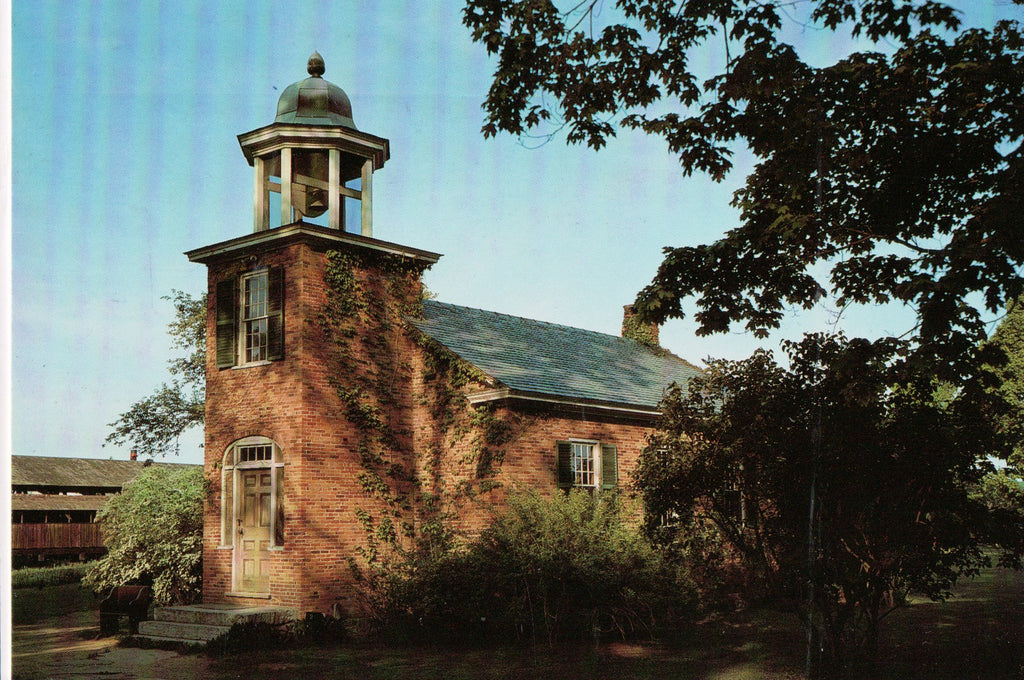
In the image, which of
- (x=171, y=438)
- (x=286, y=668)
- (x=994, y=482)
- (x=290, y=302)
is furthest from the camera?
(x=171, y=438)

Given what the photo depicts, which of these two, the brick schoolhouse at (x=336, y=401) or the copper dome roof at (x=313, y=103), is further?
the copper dome roof at (x=313, y=103)

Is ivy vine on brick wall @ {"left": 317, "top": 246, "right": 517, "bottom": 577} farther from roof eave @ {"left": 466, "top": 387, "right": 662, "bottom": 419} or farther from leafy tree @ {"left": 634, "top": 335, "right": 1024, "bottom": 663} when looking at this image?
leafy tree @ {"left": 634, "top": 335, "right": 1024, "bottom": 663}

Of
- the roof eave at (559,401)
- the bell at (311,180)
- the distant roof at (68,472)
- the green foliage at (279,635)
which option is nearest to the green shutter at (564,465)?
the roof eave at (559,401)

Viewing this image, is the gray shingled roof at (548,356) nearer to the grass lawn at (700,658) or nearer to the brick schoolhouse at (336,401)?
the brick schoolhouse at (336,401)

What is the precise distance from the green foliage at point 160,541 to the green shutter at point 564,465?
7.60 metres

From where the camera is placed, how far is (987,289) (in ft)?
31.0

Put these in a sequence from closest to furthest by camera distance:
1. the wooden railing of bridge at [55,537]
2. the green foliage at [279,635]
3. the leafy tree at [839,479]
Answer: the leafy tree at [839,479]
the green foliage at [279,635]
the wooden railing of bridge at [55,537]

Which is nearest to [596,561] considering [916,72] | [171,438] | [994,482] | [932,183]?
[932,183]

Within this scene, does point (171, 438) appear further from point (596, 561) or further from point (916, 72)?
point (916, 72)

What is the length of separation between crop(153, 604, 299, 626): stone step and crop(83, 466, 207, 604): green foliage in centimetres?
211

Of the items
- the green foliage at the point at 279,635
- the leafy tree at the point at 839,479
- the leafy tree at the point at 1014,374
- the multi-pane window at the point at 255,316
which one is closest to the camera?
the leafy tree at the point at 839,479

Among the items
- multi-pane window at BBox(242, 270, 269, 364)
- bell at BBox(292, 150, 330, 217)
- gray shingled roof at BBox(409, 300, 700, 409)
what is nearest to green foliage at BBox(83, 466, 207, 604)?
multi-pane window at BBox(242, 270, 269, 364)

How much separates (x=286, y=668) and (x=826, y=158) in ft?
34.7

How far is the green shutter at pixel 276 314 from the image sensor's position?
18.1 m
